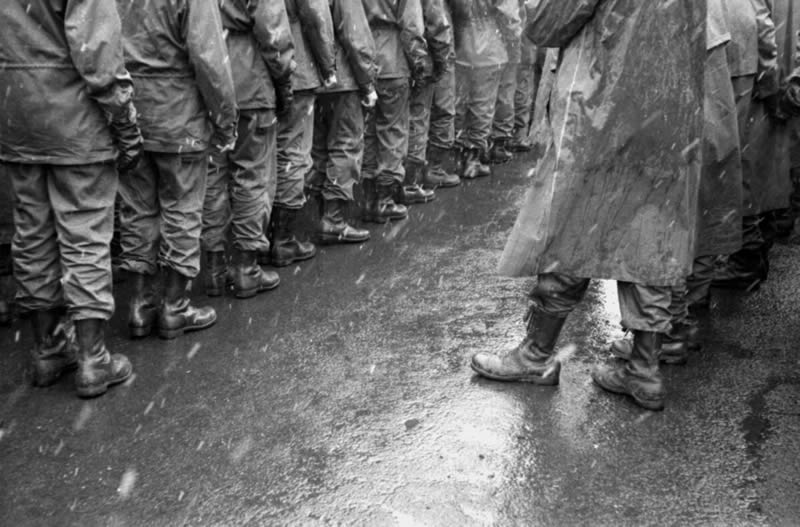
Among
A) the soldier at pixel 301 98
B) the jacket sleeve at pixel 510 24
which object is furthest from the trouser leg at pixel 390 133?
the jacket sleeve at pixel 510 24

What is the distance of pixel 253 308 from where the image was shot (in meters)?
4.98

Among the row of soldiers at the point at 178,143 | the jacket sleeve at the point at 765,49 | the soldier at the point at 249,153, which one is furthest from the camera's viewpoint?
the soldier at the point at 249,153

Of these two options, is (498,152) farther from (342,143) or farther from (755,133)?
(755,133)

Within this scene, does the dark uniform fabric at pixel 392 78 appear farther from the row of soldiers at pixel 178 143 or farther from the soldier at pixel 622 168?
the soldier at pixel 622 168

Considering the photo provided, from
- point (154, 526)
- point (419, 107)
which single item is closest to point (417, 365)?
point (154, 526)

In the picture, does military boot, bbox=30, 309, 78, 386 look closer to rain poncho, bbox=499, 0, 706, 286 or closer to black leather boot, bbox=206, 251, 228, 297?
black leather boot, bbox=206, 251, 228, 297

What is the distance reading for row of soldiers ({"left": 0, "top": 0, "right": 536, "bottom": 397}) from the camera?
3.60 m

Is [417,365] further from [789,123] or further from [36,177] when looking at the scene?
[789,123]

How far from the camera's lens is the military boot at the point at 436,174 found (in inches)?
334

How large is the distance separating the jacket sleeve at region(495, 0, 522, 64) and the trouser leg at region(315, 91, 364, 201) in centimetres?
304

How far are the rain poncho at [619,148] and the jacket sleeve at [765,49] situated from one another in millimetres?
1442

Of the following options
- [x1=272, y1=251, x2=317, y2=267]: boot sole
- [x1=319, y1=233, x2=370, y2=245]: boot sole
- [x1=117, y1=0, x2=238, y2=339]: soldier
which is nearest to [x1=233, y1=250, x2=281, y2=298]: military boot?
[x1=117, y1=0, x2=238, y2=339]: soldier

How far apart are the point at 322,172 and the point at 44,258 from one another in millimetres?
2954

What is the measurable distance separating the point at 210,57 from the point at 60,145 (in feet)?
3.28
